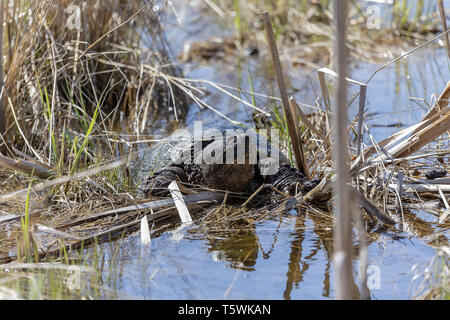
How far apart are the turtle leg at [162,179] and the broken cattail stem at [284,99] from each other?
2.12ft

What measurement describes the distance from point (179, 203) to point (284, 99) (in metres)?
0.77

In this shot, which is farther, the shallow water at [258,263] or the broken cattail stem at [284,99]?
the broken cattail stem at [284,99]

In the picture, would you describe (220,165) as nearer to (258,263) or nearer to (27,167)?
(258,263)

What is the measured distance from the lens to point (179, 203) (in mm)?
2988

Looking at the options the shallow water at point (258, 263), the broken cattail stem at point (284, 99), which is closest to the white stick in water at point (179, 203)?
the shallow water at point (258, 263)

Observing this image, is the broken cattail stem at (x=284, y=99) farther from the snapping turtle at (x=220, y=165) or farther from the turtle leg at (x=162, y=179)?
the turtle leg at (x=162, y=179)

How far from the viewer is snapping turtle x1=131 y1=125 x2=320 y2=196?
128 inches

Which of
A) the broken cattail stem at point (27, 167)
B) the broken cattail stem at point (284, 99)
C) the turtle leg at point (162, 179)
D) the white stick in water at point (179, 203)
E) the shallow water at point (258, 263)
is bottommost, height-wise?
the shallow water at point (258, 263)

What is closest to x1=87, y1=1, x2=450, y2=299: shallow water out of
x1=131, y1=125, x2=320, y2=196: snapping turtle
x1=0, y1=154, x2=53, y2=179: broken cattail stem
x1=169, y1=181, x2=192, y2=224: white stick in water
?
x1=169, y1=181, x2=192, y2=224: white stick in water

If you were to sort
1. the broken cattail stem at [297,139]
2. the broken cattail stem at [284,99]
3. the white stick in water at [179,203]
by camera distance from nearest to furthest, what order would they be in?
the white stick in water at [179,203] < the broken cattail stem at [284,99] < the broken cattail stem at [297,139]

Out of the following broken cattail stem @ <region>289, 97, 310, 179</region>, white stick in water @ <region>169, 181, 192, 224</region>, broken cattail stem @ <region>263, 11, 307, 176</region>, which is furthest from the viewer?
broken cattail stem @ <region>289, 97, 310, 179</region>

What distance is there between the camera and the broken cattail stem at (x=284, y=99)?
119 inches

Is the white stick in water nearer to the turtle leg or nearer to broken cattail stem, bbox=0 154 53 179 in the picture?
the turtle leg

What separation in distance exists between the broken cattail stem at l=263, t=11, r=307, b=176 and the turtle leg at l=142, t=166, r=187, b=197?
65 cm
